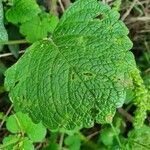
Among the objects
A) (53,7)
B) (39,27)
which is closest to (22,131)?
(39,27)

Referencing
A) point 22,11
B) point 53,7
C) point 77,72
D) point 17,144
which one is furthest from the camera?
point 53,7

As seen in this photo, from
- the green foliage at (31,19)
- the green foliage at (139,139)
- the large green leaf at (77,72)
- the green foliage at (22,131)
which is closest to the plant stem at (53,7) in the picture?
the green foliage at (31,19)

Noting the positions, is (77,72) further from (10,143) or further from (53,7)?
(53,7)

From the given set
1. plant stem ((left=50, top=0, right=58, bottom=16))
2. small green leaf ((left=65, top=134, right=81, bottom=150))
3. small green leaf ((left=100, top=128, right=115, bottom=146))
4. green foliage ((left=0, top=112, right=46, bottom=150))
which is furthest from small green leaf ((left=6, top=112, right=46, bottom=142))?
plant stem ((left=50, top=0, right=58, bottom=16))

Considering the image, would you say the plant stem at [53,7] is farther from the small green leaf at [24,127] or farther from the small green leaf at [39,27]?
the small green leaf at [24,127]

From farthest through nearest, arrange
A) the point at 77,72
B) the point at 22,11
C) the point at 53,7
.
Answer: the point at 53,7
the point at 22,11
the point at 77,72

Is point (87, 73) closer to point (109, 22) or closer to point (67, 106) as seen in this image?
point (67, 106)
